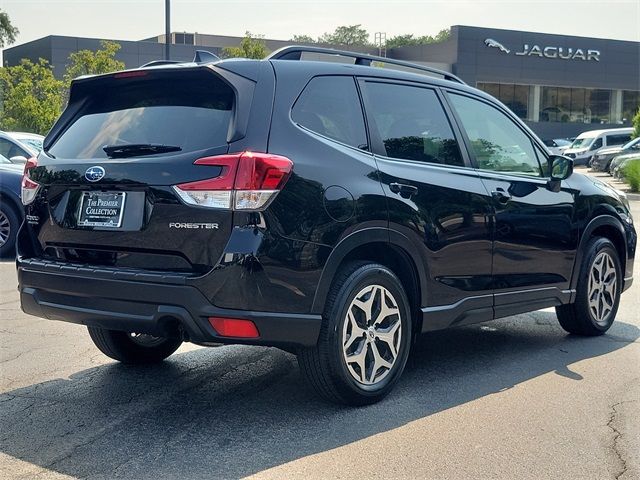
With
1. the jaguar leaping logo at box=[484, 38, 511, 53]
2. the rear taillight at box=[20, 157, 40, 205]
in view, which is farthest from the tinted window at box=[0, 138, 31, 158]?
the jaguar leaping logo at box=[484, 38, 511, 53]

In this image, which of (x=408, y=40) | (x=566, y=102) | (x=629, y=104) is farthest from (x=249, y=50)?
(x=408, y=40)

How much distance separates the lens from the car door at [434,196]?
16.0 feet

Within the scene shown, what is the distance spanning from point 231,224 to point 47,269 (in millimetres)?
1183

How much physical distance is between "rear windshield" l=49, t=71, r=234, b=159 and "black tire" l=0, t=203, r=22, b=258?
616 centimetres

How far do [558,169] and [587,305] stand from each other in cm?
112

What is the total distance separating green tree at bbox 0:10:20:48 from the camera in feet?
160

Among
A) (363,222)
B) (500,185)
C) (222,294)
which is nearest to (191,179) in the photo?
(222,294)

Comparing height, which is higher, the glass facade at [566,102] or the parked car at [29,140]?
the glass facade at [566,102]

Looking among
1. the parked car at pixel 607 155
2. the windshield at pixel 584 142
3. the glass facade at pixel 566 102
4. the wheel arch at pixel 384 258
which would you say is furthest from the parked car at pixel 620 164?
the glass facade at pixel 566 102

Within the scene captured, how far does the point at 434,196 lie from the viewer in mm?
5027

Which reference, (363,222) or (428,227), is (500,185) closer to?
(428,227)

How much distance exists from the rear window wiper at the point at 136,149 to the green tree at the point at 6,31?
4862 cm

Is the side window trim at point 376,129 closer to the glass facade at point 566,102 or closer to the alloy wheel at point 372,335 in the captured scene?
the alloy wheel at point 372,335

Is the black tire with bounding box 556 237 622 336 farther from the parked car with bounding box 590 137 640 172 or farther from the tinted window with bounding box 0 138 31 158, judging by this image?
the parked car with bounding box 590 137 640 172
